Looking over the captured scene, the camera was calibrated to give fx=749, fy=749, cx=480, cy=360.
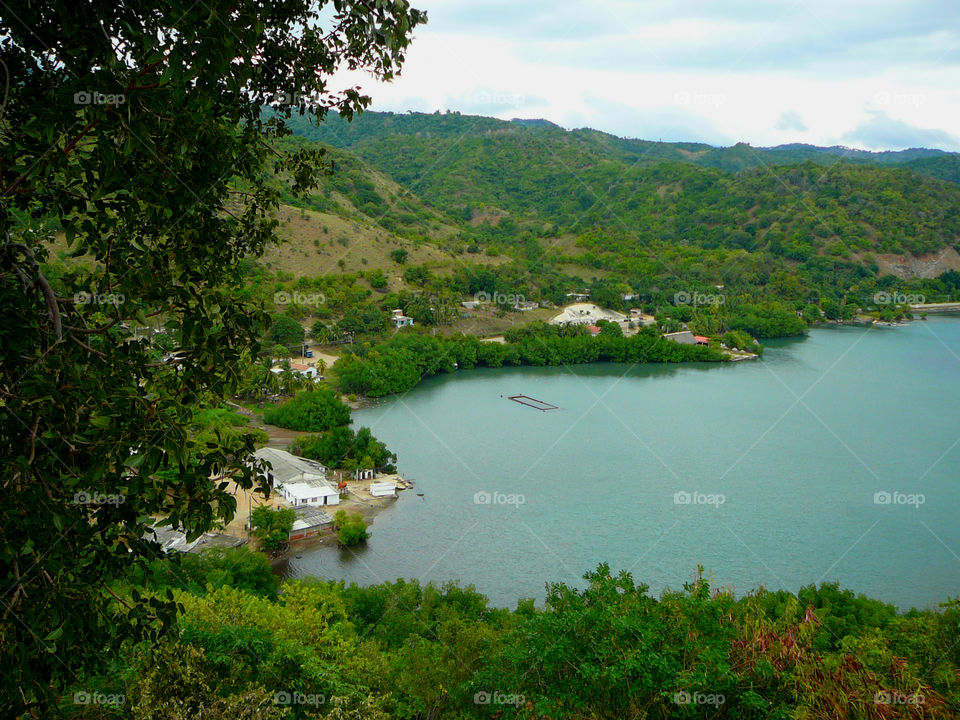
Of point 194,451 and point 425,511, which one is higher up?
point 194,451

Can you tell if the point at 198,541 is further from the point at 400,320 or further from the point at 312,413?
the point at 400,320

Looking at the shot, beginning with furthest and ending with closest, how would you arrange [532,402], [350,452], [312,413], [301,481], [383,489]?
[532,402] < [312,413] < [350,452] < [383,489] < [301,481]

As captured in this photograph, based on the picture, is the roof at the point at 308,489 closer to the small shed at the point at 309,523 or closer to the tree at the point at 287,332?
the small shed at the point at 309,523

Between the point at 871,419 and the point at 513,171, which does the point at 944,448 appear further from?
the point at 513,171

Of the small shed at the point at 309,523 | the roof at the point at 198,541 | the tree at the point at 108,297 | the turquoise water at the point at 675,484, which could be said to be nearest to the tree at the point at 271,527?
the small shed at the point at 309,523

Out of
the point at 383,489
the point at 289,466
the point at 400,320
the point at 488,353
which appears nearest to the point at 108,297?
the point at 383,489

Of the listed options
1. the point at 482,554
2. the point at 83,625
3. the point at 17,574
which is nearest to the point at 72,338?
the point at 17,574
